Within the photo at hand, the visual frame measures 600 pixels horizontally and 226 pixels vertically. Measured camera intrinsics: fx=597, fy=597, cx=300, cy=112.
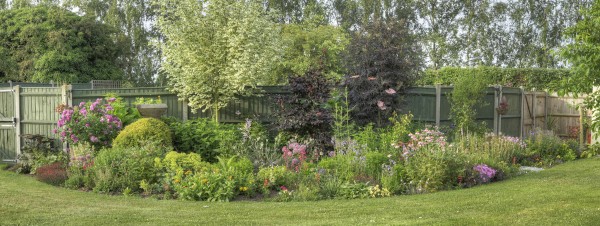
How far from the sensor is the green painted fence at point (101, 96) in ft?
43.8

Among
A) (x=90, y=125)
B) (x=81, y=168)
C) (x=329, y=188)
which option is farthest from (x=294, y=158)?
(x=90, y=125)

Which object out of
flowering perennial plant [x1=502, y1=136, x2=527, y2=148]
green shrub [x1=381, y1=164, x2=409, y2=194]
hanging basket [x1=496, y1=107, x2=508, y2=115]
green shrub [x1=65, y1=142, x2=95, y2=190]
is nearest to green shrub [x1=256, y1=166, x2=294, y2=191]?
green shrub [x1=381, y1=164, x2=409, y2=194]

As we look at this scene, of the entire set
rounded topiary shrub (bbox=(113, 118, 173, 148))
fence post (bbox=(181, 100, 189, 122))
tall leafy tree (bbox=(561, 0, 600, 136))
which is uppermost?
tall leafy tree (bbox=(561, 0, 600, 136))

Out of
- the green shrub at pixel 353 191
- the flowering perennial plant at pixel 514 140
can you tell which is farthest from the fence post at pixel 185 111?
the flowering perennial plant at pixel 514 140

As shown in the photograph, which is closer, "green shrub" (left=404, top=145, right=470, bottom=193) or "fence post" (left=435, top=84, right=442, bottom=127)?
"green shrub" (left=404, top=145, right=470, bottom=193)

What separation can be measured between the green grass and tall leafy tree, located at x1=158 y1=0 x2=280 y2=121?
487cm

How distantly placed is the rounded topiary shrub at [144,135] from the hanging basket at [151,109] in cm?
104

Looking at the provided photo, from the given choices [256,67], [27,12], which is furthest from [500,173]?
[27,12]

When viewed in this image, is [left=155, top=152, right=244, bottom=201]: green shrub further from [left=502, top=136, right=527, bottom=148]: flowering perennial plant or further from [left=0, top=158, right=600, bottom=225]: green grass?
[left=502, top=136, right=527, bottom=148]: flowering perennial plant

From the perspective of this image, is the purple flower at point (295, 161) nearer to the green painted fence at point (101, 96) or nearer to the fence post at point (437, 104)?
the green painted fence at point (101, 96)

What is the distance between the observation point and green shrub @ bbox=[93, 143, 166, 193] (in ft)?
31.4

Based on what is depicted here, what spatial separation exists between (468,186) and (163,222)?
16.4 feet

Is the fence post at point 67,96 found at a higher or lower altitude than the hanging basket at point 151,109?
higher

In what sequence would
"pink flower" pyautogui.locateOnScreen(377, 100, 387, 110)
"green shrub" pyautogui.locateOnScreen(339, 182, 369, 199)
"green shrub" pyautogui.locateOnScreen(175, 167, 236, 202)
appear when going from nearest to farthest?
1. "green shrub" pyautogui.locateOnScreen(175, 167, 236, 202)
2. "green shrub" pyautogui.locateOnScreen(339, 182, 369, 199)
3. "pink flower" pyautogui.locateOnScreen(377, 100, 387, 110)
